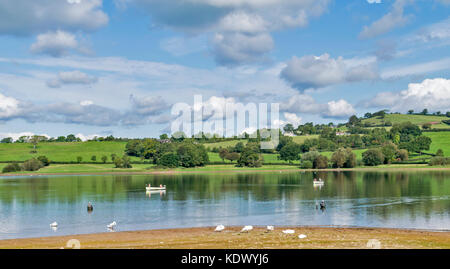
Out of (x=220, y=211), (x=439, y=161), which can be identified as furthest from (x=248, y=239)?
(x=439, y=161)

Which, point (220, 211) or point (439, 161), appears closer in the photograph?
point (220, 211)

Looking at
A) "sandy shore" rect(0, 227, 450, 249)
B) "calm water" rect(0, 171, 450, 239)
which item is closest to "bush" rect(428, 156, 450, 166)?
"calm water" rect(0, 171, 450, 239)

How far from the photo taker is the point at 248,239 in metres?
39.6

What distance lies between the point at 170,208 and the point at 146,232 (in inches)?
1024

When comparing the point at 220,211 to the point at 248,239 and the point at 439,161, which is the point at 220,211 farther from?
the point at 439,161

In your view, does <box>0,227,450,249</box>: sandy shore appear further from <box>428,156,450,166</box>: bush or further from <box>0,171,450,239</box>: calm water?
<box>428,156,450,166</box>: bush

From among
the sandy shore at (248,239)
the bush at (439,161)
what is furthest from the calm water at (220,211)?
the bush at (439,161)

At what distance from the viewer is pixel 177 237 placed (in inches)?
1714

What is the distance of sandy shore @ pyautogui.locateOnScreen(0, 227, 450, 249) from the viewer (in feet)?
117

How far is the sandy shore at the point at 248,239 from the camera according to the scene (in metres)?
35.8
